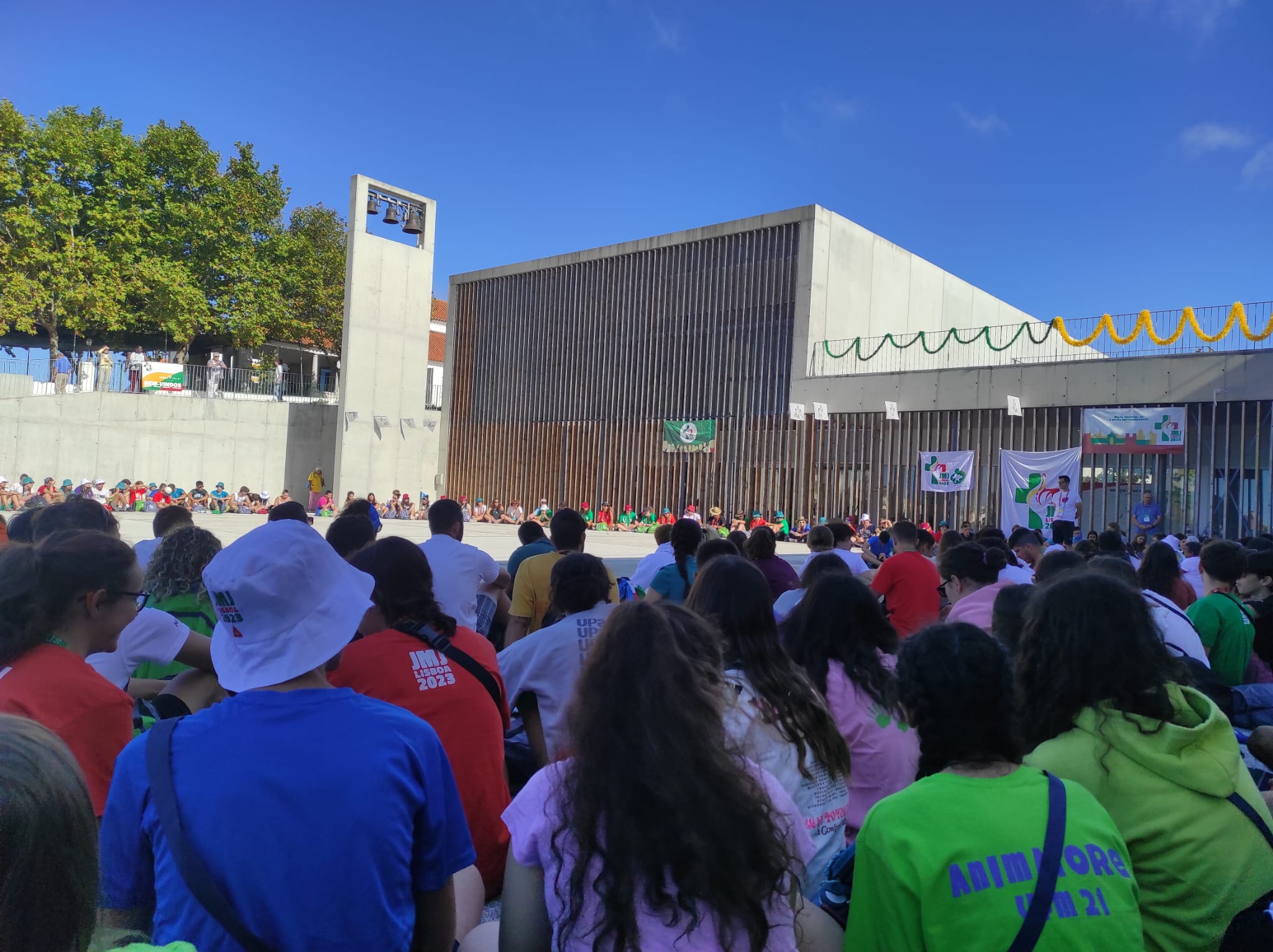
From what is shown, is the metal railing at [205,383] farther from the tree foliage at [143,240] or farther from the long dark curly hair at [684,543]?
the long dark curly hair at [684,543]

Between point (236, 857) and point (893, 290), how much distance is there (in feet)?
86.7

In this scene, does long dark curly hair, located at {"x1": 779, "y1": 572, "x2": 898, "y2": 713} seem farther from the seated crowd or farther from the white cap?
the white cap

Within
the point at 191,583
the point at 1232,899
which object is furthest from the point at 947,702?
the point at 191,583

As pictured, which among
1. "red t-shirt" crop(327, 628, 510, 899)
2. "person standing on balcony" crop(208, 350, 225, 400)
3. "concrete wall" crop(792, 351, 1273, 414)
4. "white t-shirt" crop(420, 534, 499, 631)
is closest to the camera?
"red t-shirt" crop(327, 628, 510, 899)

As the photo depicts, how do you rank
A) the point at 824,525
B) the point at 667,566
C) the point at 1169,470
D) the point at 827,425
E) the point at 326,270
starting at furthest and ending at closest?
the point at 326,270 → the point at 827,425 → the point at 1169,470 → the point at 824,525 → the point at 667,566

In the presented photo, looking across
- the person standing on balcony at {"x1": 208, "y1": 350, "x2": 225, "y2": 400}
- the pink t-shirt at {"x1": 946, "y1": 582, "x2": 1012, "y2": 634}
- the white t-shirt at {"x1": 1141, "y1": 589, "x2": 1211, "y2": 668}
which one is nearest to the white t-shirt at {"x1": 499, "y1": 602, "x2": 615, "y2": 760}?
the pink t-shirt at {"x1": 946, "y1": 582, "x2": 1012, "y2": 634}

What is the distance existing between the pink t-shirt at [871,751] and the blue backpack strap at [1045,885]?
0.96m

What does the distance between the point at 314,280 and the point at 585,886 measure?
35712 millimetres

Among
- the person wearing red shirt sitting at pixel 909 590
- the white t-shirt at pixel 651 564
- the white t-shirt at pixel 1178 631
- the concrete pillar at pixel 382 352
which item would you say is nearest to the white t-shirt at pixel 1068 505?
the person wearing red shirt sitting at pixel 909 590

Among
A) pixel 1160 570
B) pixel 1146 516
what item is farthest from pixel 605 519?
pixel 1160 570

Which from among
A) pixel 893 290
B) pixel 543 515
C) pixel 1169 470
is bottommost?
pixel 543 515

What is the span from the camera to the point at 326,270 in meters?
35.2

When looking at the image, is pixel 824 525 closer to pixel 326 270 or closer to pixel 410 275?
pixel 410 275

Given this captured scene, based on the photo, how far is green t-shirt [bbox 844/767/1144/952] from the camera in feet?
5.16
